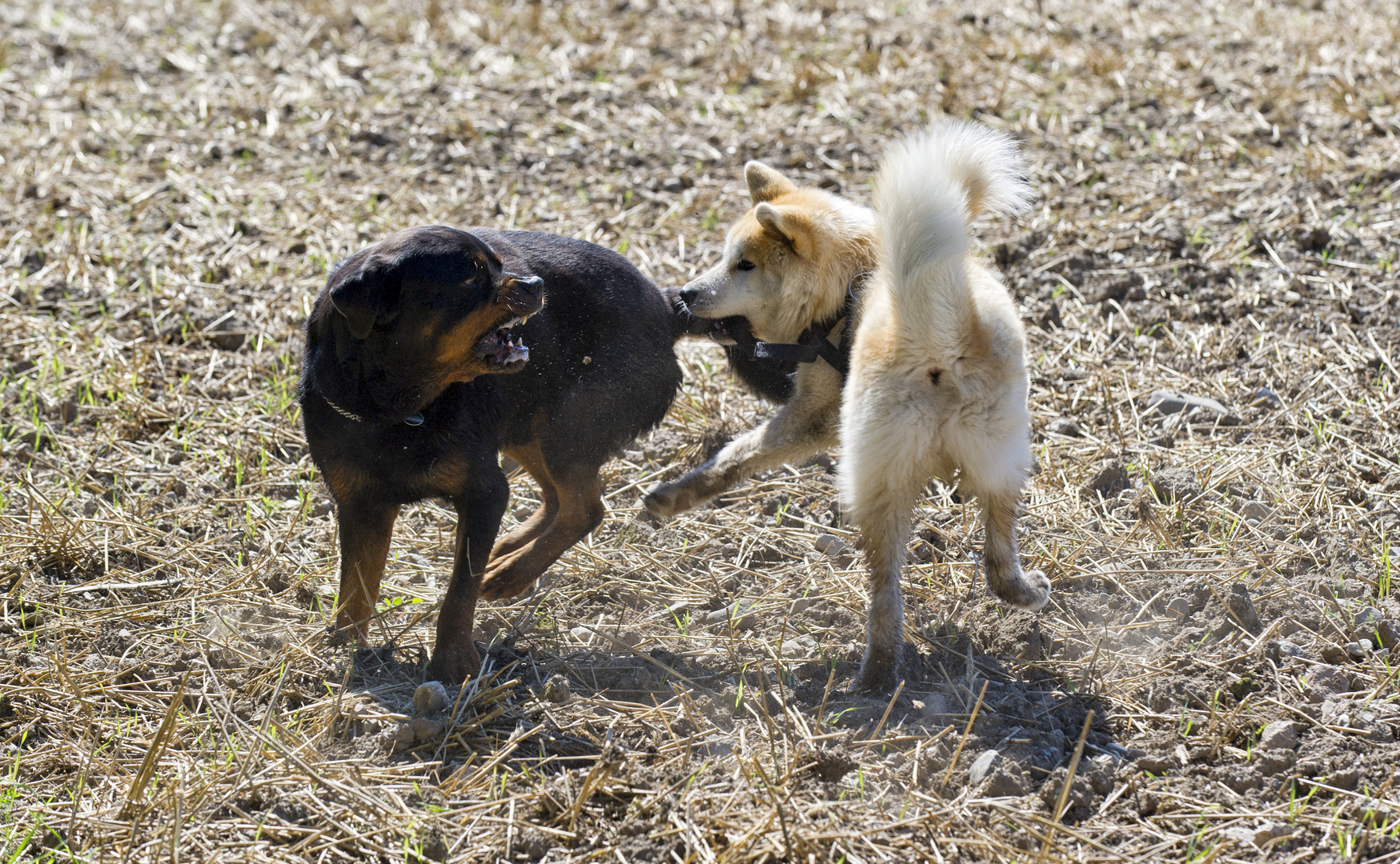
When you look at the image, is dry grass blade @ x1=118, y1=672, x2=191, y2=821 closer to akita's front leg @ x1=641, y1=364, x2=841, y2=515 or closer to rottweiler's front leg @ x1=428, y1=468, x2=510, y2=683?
rottweiler's front leg @ x1=428, y1=468, x2=510, y2=683

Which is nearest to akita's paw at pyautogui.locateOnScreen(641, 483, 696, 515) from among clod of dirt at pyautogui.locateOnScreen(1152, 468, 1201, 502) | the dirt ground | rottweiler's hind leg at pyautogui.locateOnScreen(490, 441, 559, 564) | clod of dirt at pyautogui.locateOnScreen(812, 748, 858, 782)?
the dirt ground

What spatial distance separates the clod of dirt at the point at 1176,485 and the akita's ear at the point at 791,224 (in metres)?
1.69

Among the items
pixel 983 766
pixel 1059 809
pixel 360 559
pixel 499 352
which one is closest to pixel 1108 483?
pixel 983 766

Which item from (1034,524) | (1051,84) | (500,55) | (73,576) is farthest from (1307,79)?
(73,576)

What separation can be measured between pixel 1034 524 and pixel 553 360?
1.96 meters

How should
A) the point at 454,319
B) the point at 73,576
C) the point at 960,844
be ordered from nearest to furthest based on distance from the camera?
the point at 960,844, the point at 454,319, the point at 73,576

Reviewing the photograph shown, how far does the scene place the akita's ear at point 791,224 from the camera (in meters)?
Result: 4.34

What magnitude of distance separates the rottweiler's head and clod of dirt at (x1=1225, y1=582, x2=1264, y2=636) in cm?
244

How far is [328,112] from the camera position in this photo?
8.05 metres

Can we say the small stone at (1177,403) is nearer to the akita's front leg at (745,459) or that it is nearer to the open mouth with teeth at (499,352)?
the akita's front leg at (745,459)

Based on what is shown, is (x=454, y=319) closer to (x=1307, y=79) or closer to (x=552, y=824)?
(x=552, y=824)

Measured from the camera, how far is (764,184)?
503 cm

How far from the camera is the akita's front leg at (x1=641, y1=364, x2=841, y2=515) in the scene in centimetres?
424

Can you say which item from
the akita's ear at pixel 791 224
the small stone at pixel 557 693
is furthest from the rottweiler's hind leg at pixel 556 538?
the akita's ear at pixel 791 224
